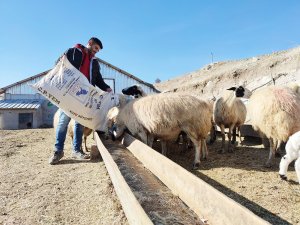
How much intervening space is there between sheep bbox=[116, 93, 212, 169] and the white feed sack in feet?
3.22

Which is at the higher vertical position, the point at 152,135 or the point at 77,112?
the point at 77,112

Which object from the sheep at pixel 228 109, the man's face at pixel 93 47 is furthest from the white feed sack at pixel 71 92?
the sheep at pixel 228 109

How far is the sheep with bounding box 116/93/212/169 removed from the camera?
637 cm

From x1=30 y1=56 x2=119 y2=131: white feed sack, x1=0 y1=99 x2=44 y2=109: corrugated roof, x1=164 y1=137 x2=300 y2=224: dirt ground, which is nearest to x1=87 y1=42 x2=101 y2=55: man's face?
x1=30 y1=56 x2=119 y2=131: white feed sack

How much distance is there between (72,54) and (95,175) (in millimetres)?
2799

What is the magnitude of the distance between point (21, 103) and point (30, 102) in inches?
27.7

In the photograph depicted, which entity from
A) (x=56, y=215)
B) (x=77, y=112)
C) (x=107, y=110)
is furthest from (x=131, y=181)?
(x=107, y=110)

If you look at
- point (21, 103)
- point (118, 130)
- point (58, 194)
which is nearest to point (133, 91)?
point (118, 130)

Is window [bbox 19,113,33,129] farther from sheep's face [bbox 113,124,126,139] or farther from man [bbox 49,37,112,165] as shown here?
sheep's face [bbox 113,124,126,139]

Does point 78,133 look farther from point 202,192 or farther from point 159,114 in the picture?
point 202,192

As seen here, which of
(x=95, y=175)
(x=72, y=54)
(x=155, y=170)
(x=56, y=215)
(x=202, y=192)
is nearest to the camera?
(x=202, y=192)

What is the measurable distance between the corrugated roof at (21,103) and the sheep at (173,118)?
1873 cm

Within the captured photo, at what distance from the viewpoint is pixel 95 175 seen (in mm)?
5613

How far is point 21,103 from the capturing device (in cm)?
2478
